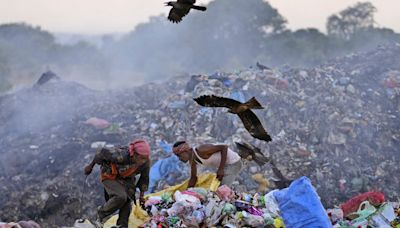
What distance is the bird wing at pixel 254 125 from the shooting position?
392cm

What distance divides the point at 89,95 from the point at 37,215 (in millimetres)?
5811

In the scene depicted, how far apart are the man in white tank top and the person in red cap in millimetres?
501

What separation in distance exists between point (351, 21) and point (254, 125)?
28294 mm

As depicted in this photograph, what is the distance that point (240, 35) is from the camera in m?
29.2

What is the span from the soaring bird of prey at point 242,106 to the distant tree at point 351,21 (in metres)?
27.2

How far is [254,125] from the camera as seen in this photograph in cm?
399

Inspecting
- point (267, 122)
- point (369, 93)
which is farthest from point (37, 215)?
point (369, 93)

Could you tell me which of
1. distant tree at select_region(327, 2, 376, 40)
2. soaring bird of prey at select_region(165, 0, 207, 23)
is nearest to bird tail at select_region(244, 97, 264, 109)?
soaring bird of prey at select_region(165, 0, 207, 23)

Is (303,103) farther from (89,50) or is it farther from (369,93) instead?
(89,50)

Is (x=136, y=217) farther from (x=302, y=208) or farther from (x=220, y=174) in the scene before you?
(x=302, y=208)

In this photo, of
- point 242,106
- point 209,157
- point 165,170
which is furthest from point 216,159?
point 165,170

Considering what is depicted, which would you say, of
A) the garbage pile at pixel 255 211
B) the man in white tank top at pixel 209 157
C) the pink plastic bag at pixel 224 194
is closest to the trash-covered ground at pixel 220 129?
the man in white tank top at pixel 209 157

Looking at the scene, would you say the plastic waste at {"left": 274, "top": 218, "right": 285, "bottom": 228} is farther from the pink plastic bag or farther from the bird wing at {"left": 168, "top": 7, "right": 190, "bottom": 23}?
the bird wing at {"left": 168, "top": 7, "right": 190, "bottom": 23}

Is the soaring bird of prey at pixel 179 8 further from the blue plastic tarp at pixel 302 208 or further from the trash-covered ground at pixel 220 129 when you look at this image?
the trash-covered ground at pixel 220 129
